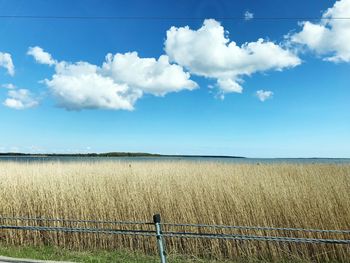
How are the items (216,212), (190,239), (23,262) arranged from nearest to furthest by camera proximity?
(23,262), (190,239), (216,212)

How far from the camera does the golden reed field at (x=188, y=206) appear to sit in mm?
5715

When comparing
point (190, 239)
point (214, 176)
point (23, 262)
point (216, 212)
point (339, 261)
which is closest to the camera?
point (23, 262)

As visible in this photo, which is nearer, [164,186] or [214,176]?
[164,186]

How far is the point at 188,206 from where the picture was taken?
6512 millimetres

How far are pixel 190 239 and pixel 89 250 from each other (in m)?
1.68

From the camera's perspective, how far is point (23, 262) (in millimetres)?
3951

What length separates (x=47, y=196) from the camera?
279 inches

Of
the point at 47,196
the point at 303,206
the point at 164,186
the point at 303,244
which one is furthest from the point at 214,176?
the point at 47,196

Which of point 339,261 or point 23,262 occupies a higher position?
point 23,262

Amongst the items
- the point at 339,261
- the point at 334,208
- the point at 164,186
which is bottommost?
the point at 339,261

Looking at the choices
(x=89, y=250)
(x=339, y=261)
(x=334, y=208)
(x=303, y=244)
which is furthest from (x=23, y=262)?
(x=334, y=208)

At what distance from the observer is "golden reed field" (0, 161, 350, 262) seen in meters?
5.71

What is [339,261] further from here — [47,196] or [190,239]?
[47,196]

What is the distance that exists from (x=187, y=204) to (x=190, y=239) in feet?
2.65
